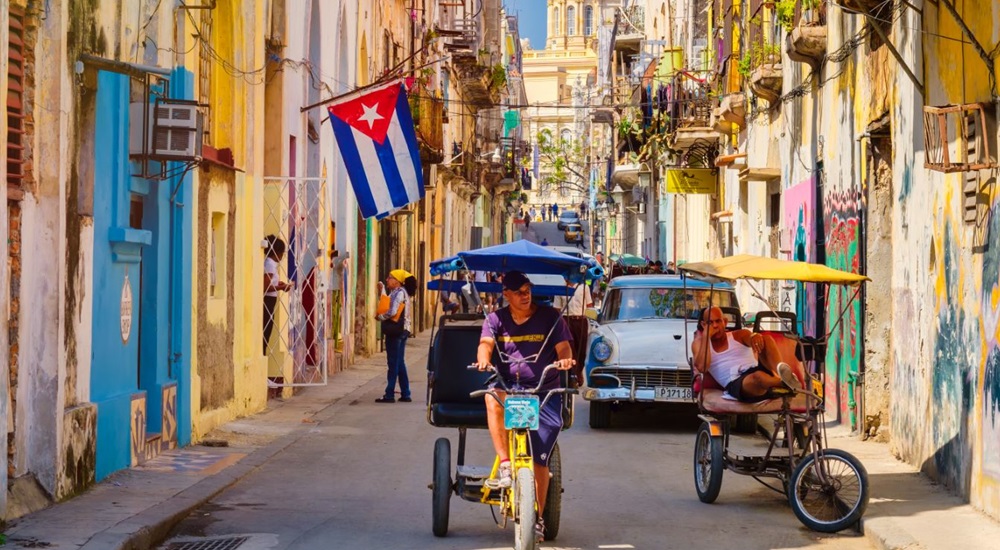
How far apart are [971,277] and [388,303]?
411 inches

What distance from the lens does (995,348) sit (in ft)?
33.6

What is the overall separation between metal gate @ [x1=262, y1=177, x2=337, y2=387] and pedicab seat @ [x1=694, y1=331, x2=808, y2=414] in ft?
26.6

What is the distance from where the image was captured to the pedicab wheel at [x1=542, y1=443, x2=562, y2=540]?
9438 millimetres

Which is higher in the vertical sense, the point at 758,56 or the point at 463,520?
the point at 758,56

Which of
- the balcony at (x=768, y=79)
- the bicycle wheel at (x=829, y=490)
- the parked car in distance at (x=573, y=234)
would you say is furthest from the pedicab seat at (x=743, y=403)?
the parked car in distance at (x=573, y=234)

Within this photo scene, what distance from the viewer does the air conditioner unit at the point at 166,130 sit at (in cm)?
1270

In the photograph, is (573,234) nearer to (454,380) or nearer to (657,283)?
(657,283)

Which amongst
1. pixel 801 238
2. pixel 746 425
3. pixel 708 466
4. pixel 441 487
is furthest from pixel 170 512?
pixel 801 238

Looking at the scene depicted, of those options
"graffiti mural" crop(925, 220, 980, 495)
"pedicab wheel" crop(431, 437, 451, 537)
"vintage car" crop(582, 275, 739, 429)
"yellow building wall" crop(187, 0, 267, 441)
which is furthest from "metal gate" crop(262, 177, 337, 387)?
"pedicab wheel" crop(431, 437, 451, 537)

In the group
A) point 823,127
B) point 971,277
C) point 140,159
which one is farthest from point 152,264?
point 823,127

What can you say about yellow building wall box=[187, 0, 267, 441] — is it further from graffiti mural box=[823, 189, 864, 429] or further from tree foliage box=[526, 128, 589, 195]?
tree foliage box=[526, 128, 589, 195]

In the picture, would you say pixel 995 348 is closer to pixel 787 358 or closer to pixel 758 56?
pixel 787 358

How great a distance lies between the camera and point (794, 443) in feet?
39.1

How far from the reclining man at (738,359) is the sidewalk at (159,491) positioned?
13.0ft
